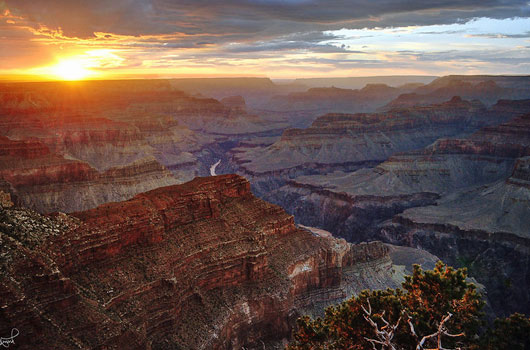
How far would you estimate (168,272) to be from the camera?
1486 inches

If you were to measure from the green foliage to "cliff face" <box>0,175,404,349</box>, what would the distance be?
12.3 m

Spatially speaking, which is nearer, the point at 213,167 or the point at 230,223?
the point at 230,223

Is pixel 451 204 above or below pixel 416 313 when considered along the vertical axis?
below

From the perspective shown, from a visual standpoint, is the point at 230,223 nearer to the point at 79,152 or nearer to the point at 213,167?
the point at 79,152

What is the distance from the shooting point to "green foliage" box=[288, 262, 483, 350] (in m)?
25.0

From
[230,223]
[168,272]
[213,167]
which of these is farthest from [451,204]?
[213,167]

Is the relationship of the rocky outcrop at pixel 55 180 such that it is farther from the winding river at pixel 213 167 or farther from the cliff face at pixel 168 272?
the winding river at pixel 213 167

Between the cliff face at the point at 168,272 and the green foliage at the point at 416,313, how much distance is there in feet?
40.3

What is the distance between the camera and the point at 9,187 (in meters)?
76.8

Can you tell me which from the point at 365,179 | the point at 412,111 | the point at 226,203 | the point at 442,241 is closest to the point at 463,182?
the point at 365,179

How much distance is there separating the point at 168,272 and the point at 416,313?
20.3m

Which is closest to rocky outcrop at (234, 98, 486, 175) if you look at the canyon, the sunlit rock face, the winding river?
the canyon

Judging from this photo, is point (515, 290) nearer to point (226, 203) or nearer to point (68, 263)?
point (226, 203)

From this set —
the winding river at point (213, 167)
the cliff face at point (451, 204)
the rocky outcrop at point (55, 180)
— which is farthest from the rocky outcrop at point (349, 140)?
the rocky outcrop at point (55, 180)
